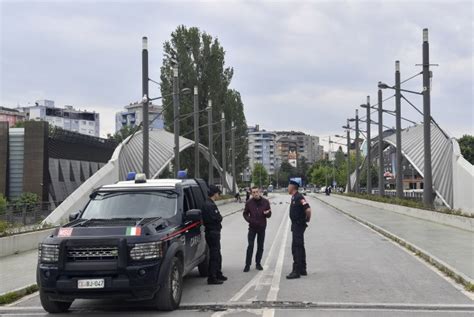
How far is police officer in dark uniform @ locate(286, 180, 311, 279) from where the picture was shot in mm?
10016

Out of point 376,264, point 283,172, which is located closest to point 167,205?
point 376,264

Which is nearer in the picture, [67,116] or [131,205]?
[131,205]

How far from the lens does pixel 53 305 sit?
24.3 feet

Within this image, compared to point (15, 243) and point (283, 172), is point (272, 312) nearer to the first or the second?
point (15, 243)

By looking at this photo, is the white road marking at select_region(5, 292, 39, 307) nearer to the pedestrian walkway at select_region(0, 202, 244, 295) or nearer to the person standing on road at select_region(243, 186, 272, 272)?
the pedestrian walkway at select_region(0, 202, 244, 295)

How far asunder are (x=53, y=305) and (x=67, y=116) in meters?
162

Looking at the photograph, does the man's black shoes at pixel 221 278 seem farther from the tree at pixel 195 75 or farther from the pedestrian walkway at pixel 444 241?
the tree at pixel 195 75

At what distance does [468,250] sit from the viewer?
13.4 metres

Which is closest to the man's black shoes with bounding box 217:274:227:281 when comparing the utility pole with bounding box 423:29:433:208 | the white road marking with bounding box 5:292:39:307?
the white road marking with bounding box 5:292:39:307

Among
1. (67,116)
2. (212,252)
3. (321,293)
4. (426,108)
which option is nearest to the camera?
(321,293)

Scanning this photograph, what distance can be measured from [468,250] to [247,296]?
7.54 m

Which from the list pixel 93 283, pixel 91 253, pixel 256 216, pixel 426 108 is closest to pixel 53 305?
pixel 93 283

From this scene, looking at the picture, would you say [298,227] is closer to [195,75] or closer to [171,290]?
[171,290]

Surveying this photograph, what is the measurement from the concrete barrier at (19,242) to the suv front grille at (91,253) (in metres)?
7.49
